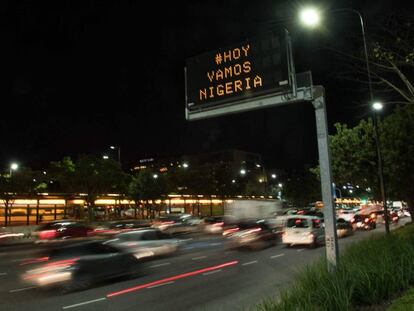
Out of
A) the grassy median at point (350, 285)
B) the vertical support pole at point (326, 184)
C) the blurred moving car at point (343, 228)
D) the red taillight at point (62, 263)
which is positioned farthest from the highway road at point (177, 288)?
the blurred moving car at point (343, 228)

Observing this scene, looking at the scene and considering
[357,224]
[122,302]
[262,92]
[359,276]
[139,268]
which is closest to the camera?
[359,276]

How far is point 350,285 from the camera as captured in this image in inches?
302

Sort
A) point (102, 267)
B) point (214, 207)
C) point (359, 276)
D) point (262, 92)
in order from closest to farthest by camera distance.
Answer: point (359, 276)
point (262, 92)
point (102, 267)
point (214, 207)

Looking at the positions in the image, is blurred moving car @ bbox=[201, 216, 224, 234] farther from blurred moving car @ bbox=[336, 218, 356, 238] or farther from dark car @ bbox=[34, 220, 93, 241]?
dark car @ bbox=[34, 220, 93, 241]

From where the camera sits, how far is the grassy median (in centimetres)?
695

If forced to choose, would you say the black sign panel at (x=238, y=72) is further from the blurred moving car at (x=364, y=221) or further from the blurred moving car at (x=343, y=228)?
the blurred moving car at (x=364, y=221)

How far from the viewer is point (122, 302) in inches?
431

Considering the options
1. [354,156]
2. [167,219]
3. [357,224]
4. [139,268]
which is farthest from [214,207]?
[139,268]

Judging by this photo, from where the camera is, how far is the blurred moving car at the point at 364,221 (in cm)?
3761

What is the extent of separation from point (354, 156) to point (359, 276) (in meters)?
20.4

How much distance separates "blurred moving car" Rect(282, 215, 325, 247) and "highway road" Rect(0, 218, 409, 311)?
4.37 meters

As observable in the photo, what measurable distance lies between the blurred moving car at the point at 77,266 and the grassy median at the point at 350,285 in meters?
6.72

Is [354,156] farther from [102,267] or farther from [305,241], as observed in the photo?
[102,267]

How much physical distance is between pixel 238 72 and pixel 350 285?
6818mm
